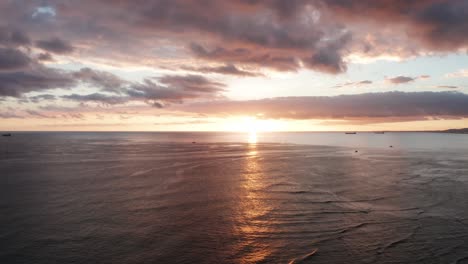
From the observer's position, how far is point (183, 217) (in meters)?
23.7

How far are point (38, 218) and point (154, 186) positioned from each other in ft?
46.4

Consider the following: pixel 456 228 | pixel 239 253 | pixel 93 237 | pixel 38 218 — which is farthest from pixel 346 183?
pixel 38 218

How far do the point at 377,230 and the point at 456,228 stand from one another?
5.31 metres

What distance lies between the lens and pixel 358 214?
24203 mm

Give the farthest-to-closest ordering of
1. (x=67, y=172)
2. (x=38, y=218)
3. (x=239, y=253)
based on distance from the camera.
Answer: (x=67, y=172)
(x=38, y=218)
(x=239, y=253)

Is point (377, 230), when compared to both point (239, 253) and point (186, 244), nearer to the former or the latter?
point (239, 253)

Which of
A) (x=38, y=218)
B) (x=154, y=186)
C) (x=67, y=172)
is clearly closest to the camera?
(x=38, y=218)

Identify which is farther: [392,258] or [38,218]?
[38,218]

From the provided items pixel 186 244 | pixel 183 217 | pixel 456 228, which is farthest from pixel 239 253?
pixel 456 228

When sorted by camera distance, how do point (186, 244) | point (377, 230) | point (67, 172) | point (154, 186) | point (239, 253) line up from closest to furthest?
point (239, 253) → point (186, 244) → point (377, 230) → point (154, 186) → point (67, 172)

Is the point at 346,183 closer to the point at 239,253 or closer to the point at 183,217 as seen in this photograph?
the point at 183,217

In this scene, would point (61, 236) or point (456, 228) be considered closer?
point (61, 236)

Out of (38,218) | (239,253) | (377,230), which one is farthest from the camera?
(38,218)

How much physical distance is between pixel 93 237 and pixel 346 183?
96.4 feet
